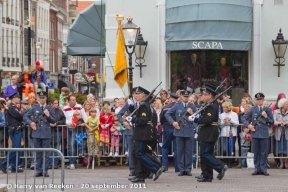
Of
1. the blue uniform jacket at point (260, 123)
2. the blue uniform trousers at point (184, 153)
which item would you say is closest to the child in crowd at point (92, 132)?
the blue uniform trousers at point (184, 153)

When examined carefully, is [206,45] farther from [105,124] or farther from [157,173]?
[157,173]

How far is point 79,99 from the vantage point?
40344 millimetres

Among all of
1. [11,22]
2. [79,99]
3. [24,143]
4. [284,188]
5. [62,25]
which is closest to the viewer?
[284,188]

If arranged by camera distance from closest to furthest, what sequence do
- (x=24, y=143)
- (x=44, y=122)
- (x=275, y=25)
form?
(x=44, y=122)
(x=24, y=143)
(x=275, y=25)

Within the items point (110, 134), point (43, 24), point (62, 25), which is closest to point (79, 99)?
point (110, 134)

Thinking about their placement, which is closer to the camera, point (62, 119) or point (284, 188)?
point (284, 188)

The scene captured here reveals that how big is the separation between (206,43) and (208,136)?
793cm

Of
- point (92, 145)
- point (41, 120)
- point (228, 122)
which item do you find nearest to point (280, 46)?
point (228, 122)

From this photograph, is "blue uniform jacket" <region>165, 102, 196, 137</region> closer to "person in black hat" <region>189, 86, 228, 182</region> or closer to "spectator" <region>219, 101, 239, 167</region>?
"person in black hat" <region>189, 86, 228, 182</region>

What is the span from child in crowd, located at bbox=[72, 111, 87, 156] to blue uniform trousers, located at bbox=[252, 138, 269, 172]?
14.8 feet

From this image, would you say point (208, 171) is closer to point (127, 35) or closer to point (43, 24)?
point (127, 35)

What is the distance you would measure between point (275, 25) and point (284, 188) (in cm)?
1008

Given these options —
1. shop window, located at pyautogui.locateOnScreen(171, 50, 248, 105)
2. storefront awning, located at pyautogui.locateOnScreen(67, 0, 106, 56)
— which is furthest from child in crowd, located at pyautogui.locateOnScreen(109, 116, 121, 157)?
storefront awning, located at pyautogui.locateOnScreen(67, 0, 106, 56)

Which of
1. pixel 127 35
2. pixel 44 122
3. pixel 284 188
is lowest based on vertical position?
pixel 284 188
